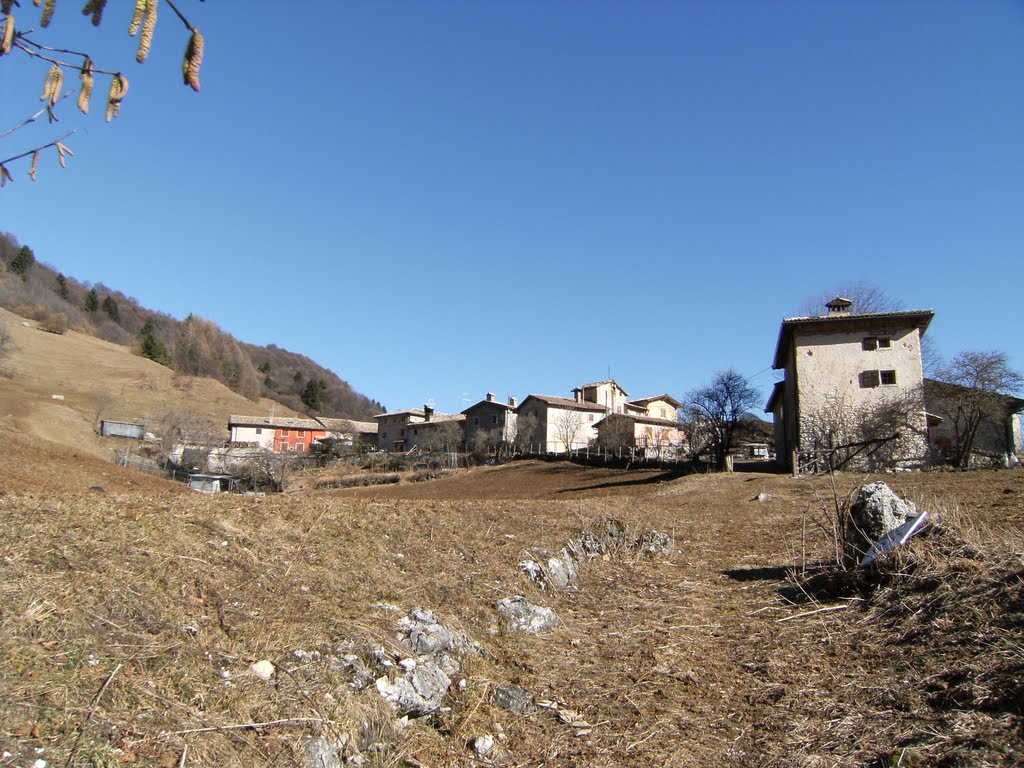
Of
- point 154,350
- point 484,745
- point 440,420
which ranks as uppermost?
point 154,350

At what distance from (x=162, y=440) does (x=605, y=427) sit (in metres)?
39.9

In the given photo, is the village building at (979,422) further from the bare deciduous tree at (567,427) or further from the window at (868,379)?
the bare deciduous tree at (567,427)

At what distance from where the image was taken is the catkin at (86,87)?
6.05 feet

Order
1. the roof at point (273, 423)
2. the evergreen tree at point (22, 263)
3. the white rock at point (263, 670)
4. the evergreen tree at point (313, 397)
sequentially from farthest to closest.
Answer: the evergreen tree at point (313, 397) → the evergreen tree at point (22, 263) → the roof at point (273, 423) → the white rock at point (263, 670)

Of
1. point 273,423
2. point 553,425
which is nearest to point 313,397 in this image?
point 273,423

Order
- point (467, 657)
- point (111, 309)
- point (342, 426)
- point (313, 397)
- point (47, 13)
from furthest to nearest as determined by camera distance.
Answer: point (111, 309)
point (313, 397)
point (342, 426)
point (467, 657)
point (47, 13)

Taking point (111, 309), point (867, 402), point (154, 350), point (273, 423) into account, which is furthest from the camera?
point (111, 309)

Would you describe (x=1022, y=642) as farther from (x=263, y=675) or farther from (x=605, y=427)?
(x=605, y=427)

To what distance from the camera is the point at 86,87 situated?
190 cm

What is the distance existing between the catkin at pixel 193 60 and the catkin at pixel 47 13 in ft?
1.02

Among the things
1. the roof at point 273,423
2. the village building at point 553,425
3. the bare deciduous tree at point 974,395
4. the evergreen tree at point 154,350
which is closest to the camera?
the bare deciduous tree at point 974,395

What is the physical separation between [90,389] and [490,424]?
50.7 meters

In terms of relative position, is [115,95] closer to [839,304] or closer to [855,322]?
[855,322]

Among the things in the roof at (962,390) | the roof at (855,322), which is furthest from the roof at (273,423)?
the roof at (962,390)
